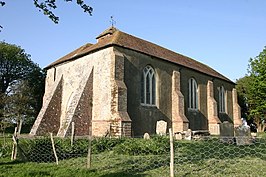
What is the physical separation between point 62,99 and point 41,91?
19.0 m

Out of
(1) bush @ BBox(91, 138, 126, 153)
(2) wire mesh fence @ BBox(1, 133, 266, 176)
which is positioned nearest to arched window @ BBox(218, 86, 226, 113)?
(2) wire mesh fence @ BBox(1, 133, 266, 176)

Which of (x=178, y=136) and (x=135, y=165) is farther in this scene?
(x=178, y=136)

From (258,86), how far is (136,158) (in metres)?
33.8

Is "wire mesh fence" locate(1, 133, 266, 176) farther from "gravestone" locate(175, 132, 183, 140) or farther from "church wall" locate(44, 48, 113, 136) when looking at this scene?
"gravestone" locate(175, 132, 183, 140)

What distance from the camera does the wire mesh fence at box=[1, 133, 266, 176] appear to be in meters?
8.41

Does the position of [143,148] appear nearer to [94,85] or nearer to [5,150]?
[5,150]

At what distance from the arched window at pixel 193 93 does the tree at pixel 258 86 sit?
15574mm

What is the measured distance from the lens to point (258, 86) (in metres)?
39.1

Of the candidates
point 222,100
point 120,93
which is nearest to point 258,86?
point 222,100

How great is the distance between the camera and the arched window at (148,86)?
2220 centimetres

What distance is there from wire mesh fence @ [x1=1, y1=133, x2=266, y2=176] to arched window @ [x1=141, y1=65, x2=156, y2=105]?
8.88 metres

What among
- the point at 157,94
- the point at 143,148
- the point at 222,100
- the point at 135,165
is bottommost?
the point at 135,165

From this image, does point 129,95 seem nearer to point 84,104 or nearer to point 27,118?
point 84,104

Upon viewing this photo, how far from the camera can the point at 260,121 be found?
1740 inches
